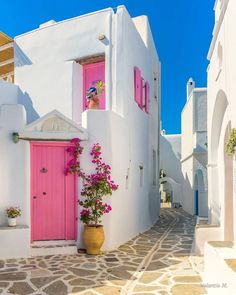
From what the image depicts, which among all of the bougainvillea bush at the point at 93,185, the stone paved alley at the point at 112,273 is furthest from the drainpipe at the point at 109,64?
the stone paved alley at the point at 112,273

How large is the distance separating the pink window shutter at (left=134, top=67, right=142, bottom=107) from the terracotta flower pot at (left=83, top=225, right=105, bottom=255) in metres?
5.82

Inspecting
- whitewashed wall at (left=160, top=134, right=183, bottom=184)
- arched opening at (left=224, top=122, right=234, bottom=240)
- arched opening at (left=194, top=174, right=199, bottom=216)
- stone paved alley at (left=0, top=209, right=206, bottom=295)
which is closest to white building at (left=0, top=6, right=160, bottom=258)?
stone paved alley at (left=0, top=209, right=206, bottom=295)

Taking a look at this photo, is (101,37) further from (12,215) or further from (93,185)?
(12,215)

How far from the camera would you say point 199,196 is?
65.6 ft

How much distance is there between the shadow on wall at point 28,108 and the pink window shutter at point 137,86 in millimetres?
4024

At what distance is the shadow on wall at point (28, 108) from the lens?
1336cm

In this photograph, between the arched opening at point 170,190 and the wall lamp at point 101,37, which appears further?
the arched opening at point 170,190

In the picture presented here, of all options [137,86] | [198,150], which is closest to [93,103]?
[137,86]

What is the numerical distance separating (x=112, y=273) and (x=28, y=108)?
820 cm

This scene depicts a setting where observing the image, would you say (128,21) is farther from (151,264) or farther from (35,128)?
(151,264)

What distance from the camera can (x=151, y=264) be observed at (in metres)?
8.45

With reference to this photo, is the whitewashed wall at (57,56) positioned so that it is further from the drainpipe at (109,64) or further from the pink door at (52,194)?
the pink door at (52,194)

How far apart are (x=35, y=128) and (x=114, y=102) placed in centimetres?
301

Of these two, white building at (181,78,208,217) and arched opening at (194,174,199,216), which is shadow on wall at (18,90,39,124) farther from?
arched opening at (194,174,199,216)
